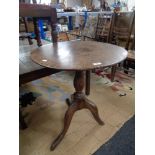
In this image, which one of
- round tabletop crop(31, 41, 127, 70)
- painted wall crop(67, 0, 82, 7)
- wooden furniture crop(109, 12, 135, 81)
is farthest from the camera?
painted wall crop(67, 0, 82, 7)

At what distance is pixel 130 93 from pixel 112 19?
1.17m

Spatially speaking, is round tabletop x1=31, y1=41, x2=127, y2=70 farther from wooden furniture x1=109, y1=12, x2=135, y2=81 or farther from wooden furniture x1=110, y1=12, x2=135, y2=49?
wooden furniture x1=110, y1=12, x2=135, y2=49

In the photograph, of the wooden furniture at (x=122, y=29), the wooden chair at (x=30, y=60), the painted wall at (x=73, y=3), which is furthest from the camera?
the painted wall at (x=73, y=3)

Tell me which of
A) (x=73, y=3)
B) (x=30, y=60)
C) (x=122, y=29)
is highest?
(x=73, y=3)

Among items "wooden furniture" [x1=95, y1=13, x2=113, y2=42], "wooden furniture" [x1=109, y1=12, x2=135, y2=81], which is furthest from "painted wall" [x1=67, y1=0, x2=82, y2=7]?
"wooden furniture" [x1=109, y1=12, x2=135, y2=81]

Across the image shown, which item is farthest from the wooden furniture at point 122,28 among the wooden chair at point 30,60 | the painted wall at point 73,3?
the painted wall at point 73,3

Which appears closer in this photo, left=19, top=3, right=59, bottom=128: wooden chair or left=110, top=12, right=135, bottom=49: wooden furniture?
left=19, top=3, right=59, bottom=128: wooden chair

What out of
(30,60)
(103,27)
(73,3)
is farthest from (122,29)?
(73,3)

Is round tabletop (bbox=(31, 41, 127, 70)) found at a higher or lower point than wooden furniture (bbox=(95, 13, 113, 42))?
lower

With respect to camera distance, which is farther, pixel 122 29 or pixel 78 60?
pixel 122 29

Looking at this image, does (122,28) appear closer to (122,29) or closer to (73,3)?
(122,29)

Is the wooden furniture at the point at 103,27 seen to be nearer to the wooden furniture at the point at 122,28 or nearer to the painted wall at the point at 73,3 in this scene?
the wooden furniture at the point at 122,28
